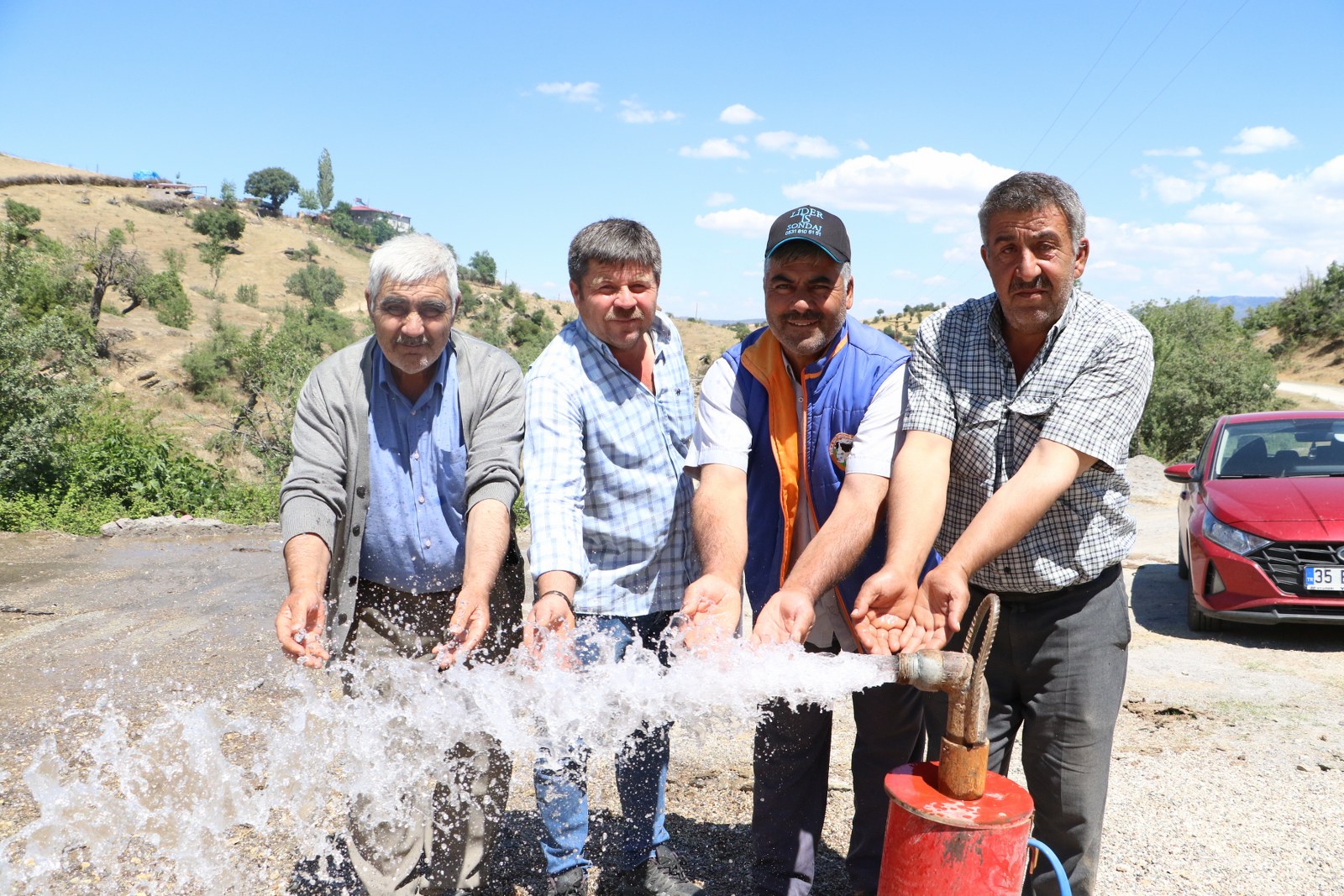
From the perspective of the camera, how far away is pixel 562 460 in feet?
9.03

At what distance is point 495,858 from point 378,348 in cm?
195

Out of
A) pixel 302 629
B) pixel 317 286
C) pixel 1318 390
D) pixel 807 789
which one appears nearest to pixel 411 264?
pixel 302 629

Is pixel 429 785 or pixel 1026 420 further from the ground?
pixel 1026 420

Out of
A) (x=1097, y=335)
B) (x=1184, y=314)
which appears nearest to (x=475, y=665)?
(x=1097, y=335)

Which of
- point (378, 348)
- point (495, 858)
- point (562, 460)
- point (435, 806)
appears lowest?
point (495, 858)

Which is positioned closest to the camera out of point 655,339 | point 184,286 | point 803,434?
point 803,434

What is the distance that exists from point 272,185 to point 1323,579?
113 m

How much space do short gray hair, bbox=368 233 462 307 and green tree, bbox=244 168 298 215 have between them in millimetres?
112088

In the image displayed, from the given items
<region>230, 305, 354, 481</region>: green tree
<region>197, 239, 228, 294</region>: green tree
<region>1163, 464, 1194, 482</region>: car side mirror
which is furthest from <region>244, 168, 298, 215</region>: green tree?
<region>1163, 464, 1194, 482</region>: car side mirror

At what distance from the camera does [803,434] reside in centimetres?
272

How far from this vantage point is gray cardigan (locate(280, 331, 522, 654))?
2715 millimetres

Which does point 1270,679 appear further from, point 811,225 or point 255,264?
point 255,264

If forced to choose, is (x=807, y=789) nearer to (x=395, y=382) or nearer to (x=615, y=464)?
(x=615, y=464)

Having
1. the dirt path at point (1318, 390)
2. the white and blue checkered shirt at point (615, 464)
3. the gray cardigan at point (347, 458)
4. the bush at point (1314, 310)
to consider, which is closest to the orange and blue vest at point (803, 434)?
the white and blue checkered shirt at point (615, 464)
